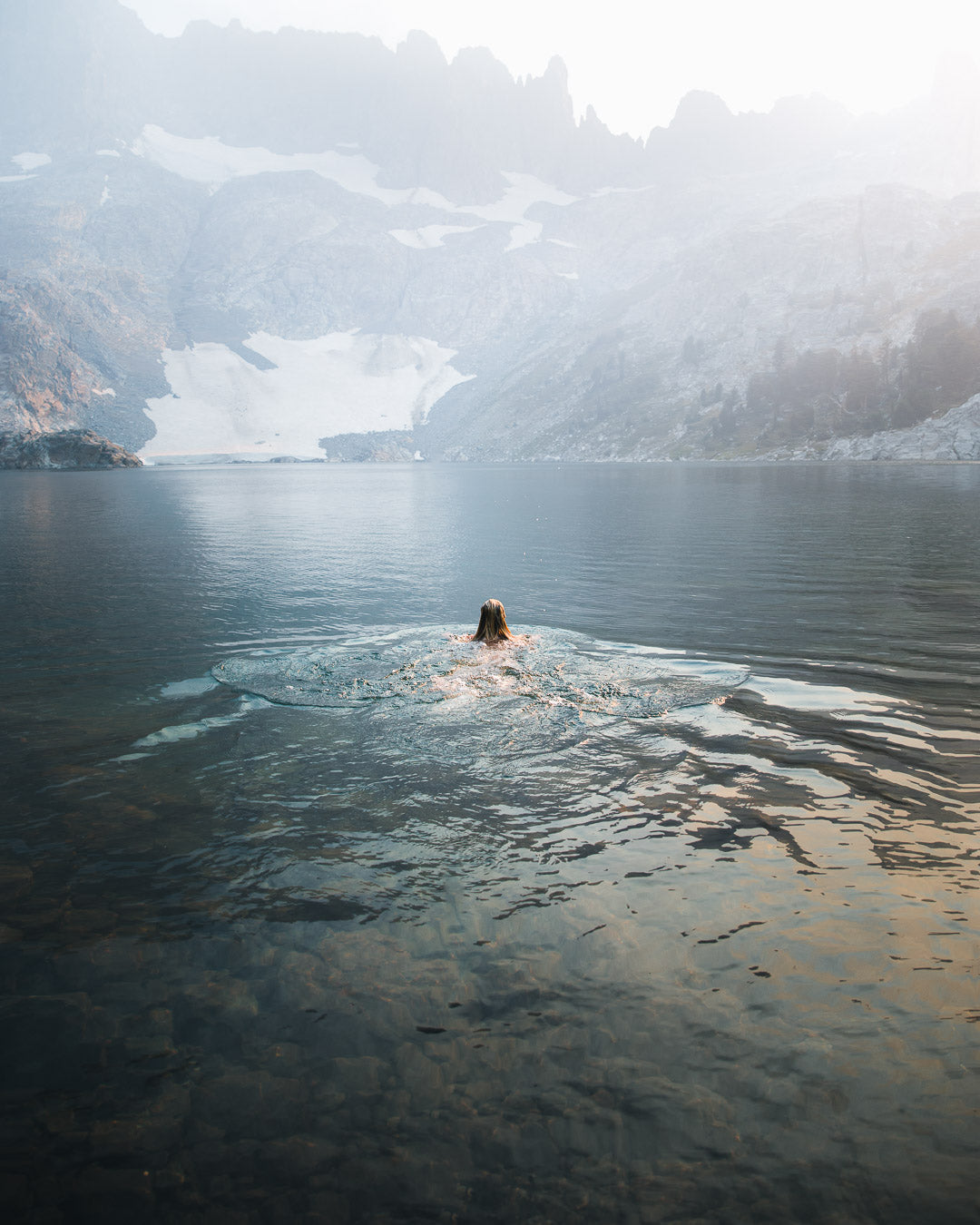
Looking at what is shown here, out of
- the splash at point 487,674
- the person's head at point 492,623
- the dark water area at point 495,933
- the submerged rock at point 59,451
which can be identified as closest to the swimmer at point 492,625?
the person's head at point 492,623

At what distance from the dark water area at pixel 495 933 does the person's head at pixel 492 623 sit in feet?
2.68

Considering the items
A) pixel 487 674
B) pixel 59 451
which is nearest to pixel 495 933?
pixel 487 674

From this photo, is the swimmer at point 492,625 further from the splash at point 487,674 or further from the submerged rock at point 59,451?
the submerged rock at point 59,451

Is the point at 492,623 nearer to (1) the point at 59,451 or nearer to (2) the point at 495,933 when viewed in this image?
(2) the point at 495,933

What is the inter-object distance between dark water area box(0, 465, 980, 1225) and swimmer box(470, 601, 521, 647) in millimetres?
745

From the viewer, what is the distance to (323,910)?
839cm

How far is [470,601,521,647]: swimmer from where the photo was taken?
20547mm

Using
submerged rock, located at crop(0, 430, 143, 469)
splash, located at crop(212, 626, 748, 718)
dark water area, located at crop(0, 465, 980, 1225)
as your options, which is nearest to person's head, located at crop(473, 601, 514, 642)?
splash, located at crop(212, 626, 748, 718)

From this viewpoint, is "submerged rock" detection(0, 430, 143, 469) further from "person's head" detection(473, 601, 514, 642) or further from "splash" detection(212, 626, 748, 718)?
"person's head" detection(473, 601, 514, 642)

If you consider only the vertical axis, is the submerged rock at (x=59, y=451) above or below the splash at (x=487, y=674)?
above

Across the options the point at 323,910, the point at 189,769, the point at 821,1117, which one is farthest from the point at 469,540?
the point at 821,1117

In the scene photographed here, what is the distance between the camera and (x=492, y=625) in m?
20.7

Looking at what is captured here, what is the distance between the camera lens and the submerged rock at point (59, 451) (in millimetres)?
168750

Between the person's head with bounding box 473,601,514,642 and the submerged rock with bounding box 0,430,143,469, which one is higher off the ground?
the submerged rock with bounding box 0,430,143,469
